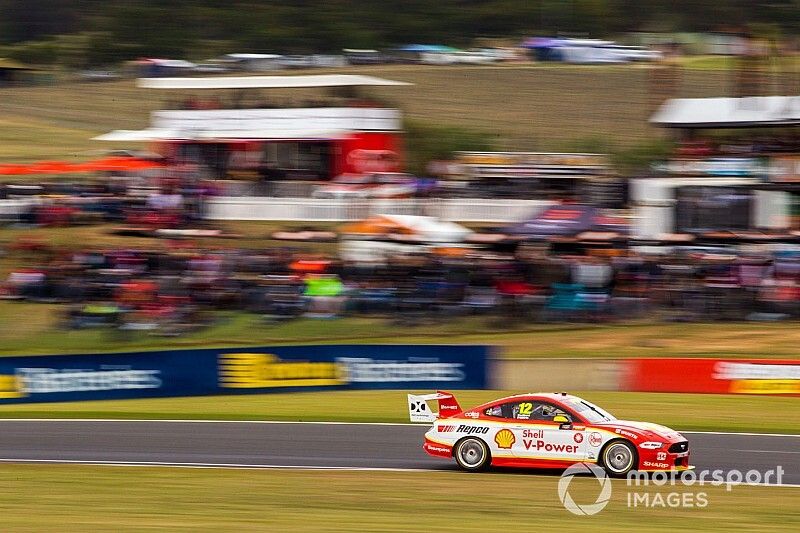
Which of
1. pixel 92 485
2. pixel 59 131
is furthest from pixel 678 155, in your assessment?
pixel 59 131

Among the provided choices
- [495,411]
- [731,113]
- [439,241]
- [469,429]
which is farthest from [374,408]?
[731,113]

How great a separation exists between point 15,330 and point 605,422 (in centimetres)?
1475

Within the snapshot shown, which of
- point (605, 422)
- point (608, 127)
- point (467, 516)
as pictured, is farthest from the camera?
point (608, 127)

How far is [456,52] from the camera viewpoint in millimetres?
68312

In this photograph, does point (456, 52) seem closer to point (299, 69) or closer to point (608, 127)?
point (299, 69)

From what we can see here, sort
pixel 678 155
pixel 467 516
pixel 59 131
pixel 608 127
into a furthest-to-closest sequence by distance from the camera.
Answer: pixel 59 131
pixel 608 127
pixel 678 155
pixel 467 516

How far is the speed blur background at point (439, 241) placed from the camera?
72.2 feet

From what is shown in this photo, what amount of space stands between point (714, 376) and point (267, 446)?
856 centimetres

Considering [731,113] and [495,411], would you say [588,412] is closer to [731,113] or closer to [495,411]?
[495,411]

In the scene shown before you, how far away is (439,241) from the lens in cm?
2681

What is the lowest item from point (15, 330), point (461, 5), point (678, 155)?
point (15, 330)

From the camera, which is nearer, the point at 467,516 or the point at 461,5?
the point at 467,516

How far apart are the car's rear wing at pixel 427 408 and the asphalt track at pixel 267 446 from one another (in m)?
0.72

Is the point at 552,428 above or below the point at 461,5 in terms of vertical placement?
below
